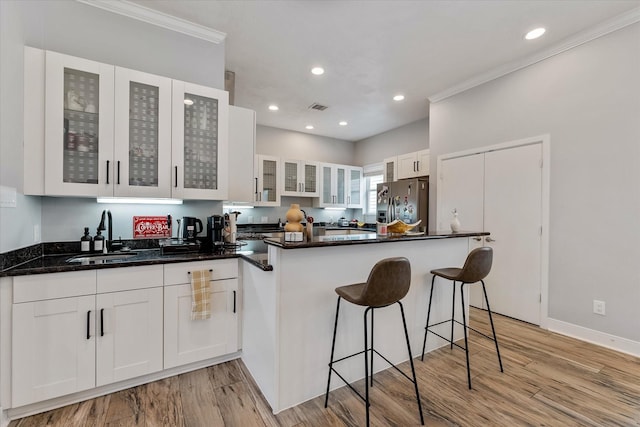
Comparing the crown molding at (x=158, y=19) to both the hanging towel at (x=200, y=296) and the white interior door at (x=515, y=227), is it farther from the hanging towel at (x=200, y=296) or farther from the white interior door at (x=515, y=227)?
the white interior door at (x=515, y=227)

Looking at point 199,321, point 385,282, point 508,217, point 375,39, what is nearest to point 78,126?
point 199,321

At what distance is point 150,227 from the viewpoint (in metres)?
2.53

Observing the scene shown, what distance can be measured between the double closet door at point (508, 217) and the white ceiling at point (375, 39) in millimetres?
1137

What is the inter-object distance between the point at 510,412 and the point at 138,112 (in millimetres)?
3390

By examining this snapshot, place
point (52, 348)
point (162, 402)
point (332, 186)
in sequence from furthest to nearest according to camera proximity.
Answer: point (332, 186) < point (162, 402) < point (52, 348)

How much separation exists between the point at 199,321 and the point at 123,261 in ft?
2.29

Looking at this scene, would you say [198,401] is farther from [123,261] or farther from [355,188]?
[355,188]

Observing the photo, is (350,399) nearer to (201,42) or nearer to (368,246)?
(368,246)

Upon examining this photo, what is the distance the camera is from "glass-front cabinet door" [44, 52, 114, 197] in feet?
6.40

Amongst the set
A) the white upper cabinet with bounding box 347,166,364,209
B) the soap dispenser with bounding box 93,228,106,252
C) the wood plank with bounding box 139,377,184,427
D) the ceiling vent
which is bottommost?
the wood plank with bounding box 139,377,184,427

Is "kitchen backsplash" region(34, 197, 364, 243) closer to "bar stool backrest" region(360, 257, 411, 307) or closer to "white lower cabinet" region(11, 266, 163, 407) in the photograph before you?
"white lower cabinet" region(11, 266, 163, 407)

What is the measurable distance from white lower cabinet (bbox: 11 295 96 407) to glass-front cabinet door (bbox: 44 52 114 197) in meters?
0.81

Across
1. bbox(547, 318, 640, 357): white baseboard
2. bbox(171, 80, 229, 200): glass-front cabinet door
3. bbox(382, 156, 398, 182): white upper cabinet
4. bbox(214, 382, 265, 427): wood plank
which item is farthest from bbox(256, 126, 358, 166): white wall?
bbox(547, 318, 640, 357): white baseboard

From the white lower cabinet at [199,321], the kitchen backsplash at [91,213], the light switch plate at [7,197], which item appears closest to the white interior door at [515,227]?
the white lower cabinet at [199,321]
